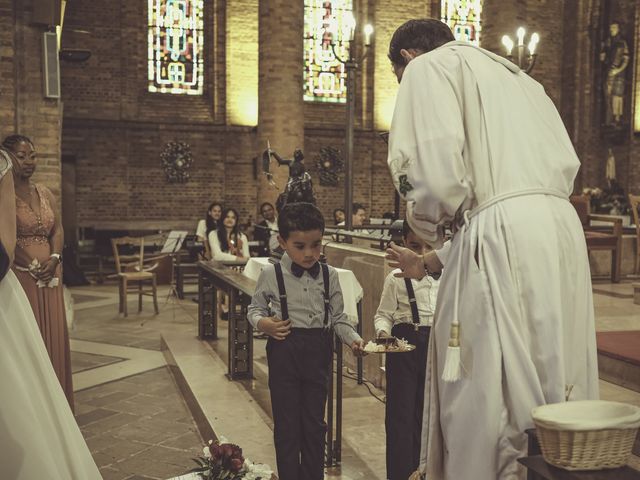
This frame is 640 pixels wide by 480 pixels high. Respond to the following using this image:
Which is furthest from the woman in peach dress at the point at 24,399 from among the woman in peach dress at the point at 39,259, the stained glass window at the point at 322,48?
the stained glass window at the point at 322,48

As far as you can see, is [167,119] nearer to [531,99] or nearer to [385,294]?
[385,294]

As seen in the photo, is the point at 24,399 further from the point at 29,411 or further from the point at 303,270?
the point at 303,270

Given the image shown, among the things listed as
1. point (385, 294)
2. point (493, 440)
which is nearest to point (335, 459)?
point (385, 294)

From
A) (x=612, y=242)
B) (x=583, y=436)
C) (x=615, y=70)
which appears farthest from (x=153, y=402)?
(x=615, y=70)

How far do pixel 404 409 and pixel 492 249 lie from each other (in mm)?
1599

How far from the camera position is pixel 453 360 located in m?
1.69

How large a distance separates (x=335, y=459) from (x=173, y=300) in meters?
7.54

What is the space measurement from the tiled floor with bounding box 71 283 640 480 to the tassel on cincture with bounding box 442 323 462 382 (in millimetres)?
2114

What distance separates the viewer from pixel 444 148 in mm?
1696

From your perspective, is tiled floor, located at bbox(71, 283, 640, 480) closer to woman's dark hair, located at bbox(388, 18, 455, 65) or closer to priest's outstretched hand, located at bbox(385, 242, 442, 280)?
priest's outstretched hand, located at bbox(385, 242, 442, 280)

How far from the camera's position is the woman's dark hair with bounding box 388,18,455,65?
→ 195 centimetres

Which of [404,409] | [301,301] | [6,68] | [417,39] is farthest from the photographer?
[6,68]

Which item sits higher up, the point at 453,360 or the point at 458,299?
the point at 458,299

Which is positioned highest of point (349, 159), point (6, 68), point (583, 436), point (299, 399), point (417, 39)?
point (6, 68)
